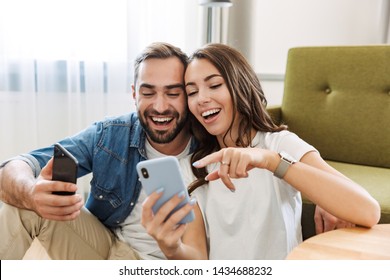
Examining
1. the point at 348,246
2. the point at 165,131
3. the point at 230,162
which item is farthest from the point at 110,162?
the point at 348,246

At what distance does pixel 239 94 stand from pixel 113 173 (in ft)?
1.59

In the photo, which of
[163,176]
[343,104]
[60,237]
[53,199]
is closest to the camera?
[163,176]

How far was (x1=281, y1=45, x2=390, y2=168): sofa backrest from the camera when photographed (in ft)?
6.06

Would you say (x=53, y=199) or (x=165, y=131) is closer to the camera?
(x=53, y=199)

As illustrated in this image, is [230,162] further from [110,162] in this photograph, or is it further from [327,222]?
[110,162]

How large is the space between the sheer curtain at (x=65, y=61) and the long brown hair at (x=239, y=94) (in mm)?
1066

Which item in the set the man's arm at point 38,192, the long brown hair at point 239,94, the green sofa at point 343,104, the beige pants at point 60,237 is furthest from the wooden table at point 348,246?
the green sofa at point 343,104

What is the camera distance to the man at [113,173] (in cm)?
119

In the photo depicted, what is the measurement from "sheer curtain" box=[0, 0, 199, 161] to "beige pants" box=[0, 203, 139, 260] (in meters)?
0.95

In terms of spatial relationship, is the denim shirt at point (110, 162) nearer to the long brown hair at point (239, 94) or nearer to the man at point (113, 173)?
the man at point (113, 173)

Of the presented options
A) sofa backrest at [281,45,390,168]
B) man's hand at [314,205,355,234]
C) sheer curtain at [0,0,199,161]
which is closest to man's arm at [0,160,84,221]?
man's hand at [314,205,355,234]

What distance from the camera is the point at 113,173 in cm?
134

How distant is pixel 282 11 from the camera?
2.55 meters

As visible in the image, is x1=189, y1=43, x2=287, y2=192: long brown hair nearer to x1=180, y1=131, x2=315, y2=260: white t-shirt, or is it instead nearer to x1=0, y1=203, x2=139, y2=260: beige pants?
x1=180, y1=131, x2=315, y2=260: white t-shirt
